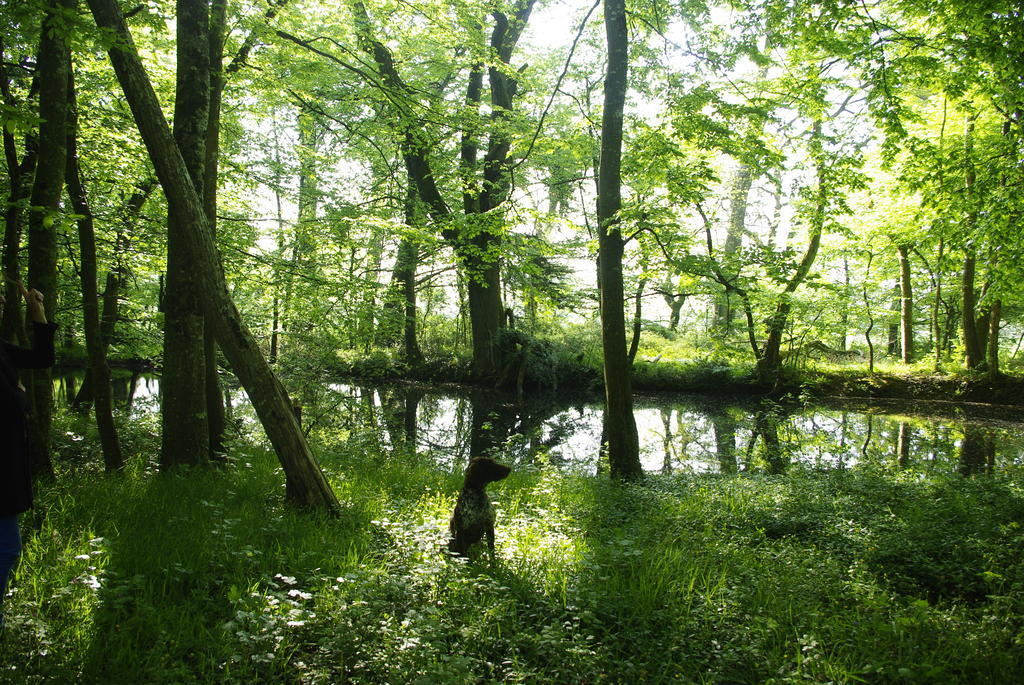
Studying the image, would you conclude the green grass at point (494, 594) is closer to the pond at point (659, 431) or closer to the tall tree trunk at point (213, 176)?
the tall tree trunk at point (213, 176)

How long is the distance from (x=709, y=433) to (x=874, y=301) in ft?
38.7

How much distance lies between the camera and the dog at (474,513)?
454 cm

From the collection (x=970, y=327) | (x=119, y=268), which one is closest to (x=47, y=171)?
(x=119, y=268)

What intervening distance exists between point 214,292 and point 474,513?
115 inches

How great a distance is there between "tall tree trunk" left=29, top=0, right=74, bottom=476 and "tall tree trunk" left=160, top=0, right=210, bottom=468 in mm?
994

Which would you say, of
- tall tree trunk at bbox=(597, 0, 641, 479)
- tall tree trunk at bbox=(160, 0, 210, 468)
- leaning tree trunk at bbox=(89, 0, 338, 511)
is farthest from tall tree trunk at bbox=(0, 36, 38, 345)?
tall tree trunk at bbox=(597, 0, 641, 479)

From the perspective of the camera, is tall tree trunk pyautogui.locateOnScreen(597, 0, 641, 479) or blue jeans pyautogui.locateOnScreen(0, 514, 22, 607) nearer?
blue jeans pyautogui.locateOnScreen(0, 514, 22, 607)

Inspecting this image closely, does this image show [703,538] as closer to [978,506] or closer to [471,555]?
[471,555]

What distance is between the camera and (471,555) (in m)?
4.44

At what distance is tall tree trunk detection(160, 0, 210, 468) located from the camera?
611 cm

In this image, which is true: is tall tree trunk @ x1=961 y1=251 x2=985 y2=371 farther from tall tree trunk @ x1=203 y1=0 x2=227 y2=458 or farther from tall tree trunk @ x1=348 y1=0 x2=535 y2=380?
tall tree trunk @ x1=203 y1=0 x2=227 y2=458

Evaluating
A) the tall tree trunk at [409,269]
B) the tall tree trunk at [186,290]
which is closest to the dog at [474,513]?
the tall tree trunk at [186,290]

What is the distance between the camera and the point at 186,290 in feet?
20.2

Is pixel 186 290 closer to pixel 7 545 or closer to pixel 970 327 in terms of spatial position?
pixel 7 545
